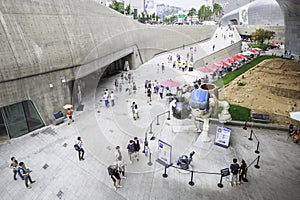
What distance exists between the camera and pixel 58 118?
1722 cm

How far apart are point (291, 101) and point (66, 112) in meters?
22.7

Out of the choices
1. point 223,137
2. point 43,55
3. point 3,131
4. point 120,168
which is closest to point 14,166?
point 3,131

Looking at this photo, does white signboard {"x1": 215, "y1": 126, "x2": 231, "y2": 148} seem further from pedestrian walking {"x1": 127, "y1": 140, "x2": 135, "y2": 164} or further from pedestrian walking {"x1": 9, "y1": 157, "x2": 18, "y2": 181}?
pedestrian walking {"x1": 9, "y1": 157, "x2": 18, "y2": 181}

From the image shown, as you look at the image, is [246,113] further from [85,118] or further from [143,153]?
[85,118]

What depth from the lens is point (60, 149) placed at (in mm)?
14117

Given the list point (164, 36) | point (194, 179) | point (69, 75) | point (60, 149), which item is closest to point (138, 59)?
point (164, 36)

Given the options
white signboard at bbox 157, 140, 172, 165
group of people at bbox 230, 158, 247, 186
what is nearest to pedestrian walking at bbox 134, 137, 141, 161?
white signboard at bbox 157, 140, 172, 165

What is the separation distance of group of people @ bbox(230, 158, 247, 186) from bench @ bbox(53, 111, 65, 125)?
13078mm

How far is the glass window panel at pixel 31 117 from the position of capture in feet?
51.1

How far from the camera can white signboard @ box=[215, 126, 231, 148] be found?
14102 mm

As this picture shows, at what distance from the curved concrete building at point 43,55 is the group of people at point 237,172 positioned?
13.7m

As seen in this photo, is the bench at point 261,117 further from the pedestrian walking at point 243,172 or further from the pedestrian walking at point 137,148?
the pedestrian walking at point 137,148

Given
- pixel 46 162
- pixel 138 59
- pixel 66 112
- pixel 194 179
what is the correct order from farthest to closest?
pixel 138 59, pixel 66 112, pixel 46 162, pixel 194 179

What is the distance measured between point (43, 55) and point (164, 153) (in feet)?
37.8
